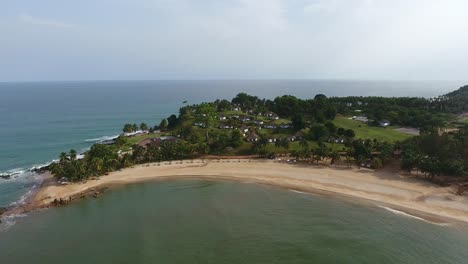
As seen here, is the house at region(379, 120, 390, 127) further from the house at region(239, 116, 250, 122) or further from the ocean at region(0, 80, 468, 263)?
the ocean at region(0, 80, 468, 263)

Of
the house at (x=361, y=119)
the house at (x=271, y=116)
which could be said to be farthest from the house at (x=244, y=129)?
the house at (x=361, y=119)

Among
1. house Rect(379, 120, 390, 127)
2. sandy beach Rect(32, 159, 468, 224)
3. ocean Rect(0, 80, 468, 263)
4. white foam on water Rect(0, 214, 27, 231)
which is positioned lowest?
white foam on water Rect(0, 214, 27, 231)

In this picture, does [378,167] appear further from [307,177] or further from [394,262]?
[394,262]

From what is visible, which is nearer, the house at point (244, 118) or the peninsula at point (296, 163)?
the peninsula at point (296, 163)

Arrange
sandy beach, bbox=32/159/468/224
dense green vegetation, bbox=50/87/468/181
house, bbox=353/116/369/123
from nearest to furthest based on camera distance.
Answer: sandy beach, bbox=32/159/468/224
dense green vegetation, bbox=50/87/468/181
house, bbox=353/116/369/123

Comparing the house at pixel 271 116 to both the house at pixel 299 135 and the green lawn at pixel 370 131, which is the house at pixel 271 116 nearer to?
the green lawn at pixel 370 131

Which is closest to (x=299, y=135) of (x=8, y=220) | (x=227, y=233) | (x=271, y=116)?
(x=271, y=116)

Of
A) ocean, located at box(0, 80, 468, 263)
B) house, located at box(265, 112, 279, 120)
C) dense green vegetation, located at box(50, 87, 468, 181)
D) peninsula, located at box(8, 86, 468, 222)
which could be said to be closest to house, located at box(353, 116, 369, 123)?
dense green vegetation, located at box(50, 87, 468, 181)
